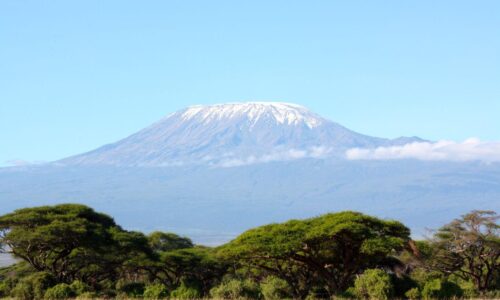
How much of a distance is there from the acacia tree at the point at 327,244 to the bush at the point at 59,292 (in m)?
8.27

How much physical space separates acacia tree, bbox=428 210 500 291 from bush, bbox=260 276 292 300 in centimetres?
1015

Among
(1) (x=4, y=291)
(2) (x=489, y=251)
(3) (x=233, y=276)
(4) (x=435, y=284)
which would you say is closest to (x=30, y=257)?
(1) (x=4, y=291)

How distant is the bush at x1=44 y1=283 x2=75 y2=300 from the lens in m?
37.6

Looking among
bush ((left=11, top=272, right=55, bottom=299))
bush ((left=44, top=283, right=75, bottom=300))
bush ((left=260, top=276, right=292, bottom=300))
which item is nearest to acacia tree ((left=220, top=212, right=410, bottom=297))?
bush ((left=260, top=276, right=292, bottom=300))

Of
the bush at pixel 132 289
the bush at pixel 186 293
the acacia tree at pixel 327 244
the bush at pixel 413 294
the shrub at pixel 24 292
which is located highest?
the acacia tree at pixel 327 244

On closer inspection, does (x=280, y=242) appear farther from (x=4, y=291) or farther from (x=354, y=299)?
(x=4, y=291)

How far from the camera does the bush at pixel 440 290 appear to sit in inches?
1414

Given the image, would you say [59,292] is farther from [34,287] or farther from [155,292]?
[155,292]

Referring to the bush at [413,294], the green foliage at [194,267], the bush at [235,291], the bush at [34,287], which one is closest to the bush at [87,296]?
the bush at [34,287]

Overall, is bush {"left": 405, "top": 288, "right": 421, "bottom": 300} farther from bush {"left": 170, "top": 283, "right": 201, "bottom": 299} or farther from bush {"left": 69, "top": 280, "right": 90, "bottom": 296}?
bush {"left": 69, "top": 280, "right": 90, "bottom": 296}

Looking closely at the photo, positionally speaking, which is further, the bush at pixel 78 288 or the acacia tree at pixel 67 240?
the acacia tree at pixel 67 240

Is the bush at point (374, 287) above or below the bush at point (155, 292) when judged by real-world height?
above

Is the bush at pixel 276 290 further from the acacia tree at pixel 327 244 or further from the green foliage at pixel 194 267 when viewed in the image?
the green foliage at pixel 194 267

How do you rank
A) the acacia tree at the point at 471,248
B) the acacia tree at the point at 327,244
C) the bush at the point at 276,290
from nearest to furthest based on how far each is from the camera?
the acacia tree at the point at 327,244 < the bush at the point at 276,290 < the acacia tree at the point at 471,248
